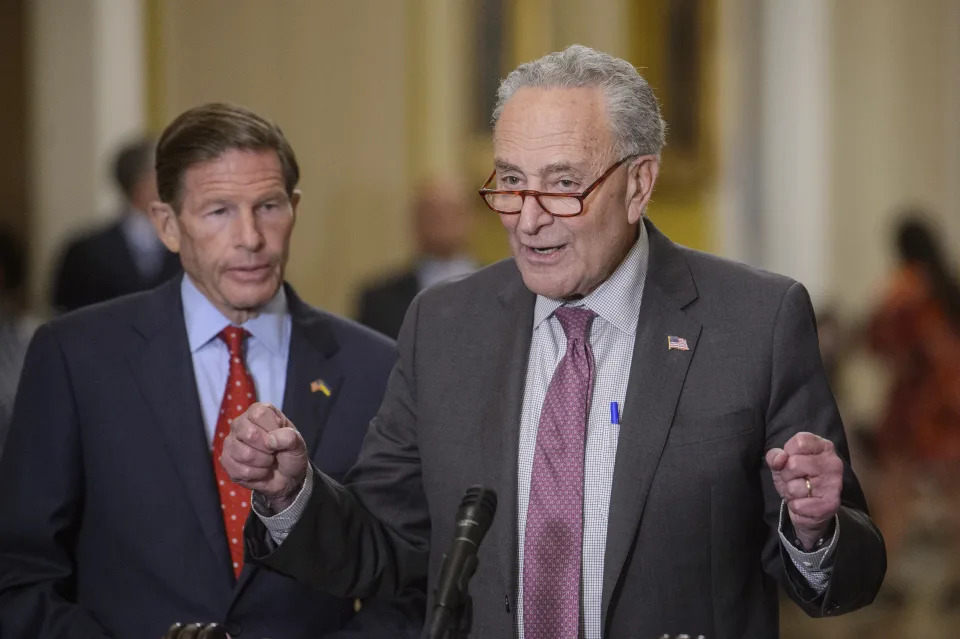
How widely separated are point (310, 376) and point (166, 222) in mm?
438

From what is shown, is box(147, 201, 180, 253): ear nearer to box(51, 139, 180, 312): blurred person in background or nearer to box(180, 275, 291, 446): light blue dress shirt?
box(180, 275, 291, 446): light blue dress shirt

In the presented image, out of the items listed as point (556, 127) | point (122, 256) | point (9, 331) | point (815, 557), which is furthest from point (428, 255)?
point (815, 557)

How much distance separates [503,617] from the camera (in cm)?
232

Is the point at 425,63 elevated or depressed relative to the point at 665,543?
elevated

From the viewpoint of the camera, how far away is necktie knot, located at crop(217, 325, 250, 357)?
274 centimetres

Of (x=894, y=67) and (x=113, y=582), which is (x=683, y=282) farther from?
(x=894, y=67)

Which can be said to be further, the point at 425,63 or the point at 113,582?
the point at 425,63

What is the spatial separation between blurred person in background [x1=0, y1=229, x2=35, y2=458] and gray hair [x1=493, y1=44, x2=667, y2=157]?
1.77m

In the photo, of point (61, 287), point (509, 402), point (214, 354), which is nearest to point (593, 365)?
point (509, 402)

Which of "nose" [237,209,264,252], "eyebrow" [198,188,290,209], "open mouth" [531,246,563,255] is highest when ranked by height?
"eyebrow" [198,188,290,209]

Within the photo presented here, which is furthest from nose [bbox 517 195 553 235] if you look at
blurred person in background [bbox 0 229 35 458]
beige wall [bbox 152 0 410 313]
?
beige wall [bbox 152 0 410 313]

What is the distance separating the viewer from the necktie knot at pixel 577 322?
96.1 inches

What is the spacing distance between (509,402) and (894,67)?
975 centimetres

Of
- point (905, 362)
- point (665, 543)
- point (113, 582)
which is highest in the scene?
point (665, 543)
